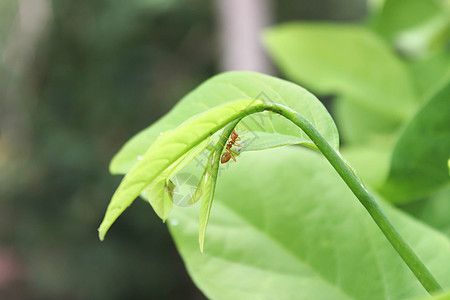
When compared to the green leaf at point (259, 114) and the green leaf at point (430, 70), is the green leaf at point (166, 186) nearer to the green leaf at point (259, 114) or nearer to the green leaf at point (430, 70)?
the green leaf at point (259, 114)

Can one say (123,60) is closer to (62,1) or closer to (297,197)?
(62,1)

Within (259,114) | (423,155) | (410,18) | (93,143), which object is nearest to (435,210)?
(423,155)

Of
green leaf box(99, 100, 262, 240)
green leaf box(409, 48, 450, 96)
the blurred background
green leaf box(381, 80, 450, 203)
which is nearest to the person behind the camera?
green leaf box(99, 100, 262, 240)

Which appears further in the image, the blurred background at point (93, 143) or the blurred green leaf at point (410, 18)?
the blurred background at point (93, 143)

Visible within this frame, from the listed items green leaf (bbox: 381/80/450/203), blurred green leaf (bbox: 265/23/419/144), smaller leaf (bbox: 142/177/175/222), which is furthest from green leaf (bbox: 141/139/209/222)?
blurred green leaf (bbox: 265/23/419/144)

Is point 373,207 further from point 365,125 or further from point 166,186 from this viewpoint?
point 365,125

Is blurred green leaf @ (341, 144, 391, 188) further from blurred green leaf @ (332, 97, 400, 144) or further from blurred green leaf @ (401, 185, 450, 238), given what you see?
blurred green leaf @ (332, 97, 400, 144)

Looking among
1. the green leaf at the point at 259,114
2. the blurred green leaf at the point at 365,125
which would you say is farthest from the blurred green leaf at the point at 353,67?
the green leaf at the point at 259,114
